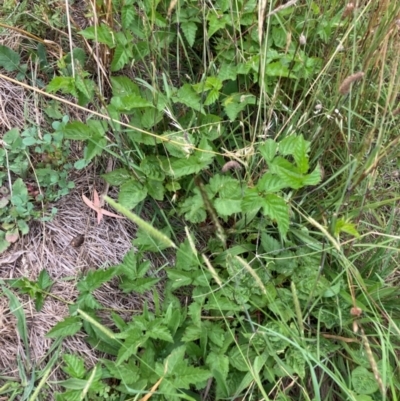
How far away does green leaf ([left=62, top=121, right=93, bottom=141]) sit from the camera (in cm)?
Answer: 145

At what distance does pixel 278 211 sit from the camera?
129 centimetres

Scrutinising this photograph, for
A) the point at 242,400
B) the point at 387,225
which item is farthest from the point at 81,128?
the point at 387,225

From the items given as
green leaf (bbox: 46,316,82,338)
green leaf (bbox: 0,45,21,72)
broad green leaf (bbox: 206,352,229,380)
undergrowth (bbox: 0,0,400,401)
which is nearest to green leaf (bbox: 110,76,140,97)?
undergrowth (bbox: 0,0,400,401)

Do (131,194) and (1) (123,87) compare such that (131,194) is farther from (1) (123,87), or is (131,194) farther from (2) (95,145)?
(1) (123,87)

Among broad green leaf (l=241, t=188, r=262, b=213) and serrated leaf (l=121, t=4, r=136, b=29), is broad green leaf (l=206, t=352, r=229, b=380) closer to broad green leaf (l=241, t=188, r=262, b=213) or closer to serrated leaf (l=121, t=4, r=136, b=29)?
broad green leaf (l=241, t=188, r=262, b=213)

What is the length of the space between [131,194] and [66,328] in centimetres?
Result: 45

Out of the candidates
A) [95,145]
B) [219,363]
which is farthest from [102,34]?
[219,363]

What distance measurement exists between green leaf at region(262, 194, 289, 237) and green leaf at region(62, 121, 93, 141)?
1.94ft

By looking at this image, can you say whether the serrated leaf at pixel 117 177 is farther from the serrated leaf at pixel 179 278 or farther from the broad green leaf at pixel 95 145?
the serrated leaf at pixel 179 278

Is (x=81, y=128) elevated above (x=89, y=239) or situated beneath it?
elevated above

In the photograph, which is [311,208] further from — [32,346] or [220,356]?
[32,346]

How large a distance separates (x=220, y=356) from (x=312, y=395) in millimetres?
361

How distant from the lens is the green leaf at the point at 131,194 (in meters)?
1.48

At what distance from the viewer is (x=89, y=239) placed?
1.60 metres
